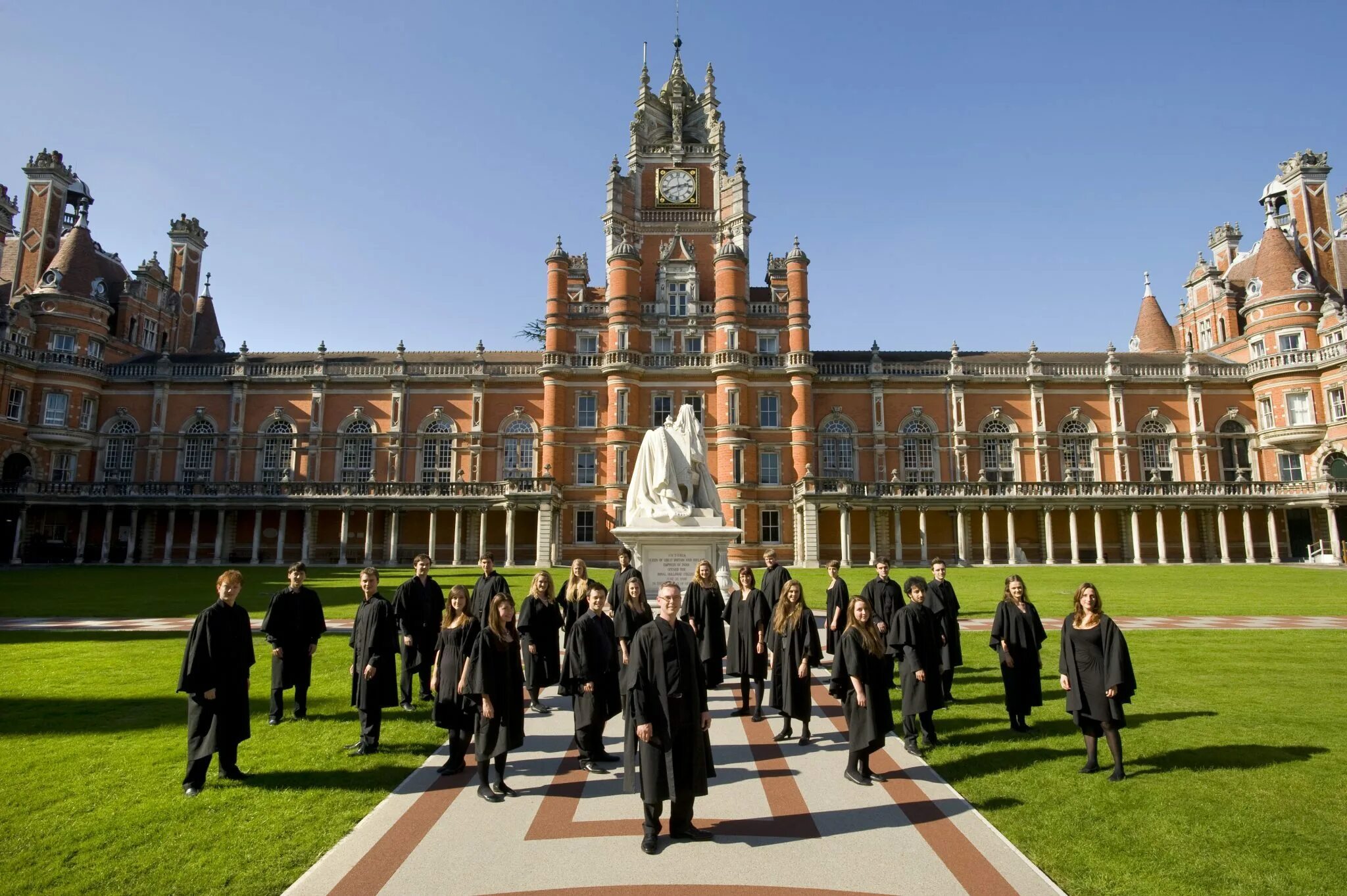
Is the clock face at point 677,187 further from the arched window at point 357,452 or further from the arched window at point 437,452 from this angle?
the arched window at point 357,452

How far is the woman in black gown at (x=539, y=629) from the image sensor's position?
986 centimetres

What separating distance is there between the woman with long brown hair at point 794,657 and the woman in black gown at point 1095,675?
2.55m

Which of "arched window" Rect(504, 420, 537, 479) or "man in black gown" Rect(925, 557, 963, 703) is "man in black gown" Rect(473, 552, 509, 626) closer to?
"man in black gown" Rect(925, 557, 963, 703)

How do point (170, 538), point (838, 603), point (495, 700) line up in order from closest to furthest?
1. point (495, 700)
2. point (838, 603)
3. point (170, 538)

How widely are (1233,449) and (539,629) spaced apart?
159ft

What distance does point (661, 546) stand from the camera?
16547 mm

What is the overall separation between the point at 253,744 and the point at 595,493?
34.0m

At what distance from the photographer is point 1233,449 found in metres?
44.5

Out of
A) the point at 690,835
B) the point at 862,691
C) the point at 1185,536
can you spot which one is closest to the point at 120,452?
the point at 690,835

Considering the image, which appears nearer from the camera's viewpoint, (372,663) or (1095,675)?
(1095,675)

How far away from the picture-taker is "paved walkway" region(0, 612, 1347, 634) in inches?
670

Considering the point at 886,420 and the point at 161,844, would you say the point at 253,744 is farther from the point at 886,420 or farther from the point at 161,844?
the point at 886,420

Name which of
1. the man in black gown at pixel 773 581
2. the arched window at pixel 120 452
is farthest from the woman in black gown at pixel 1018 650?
the arched window at pixel 120 452

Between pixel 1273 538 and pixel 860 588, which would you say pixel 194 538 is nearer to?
pixel 860 588
